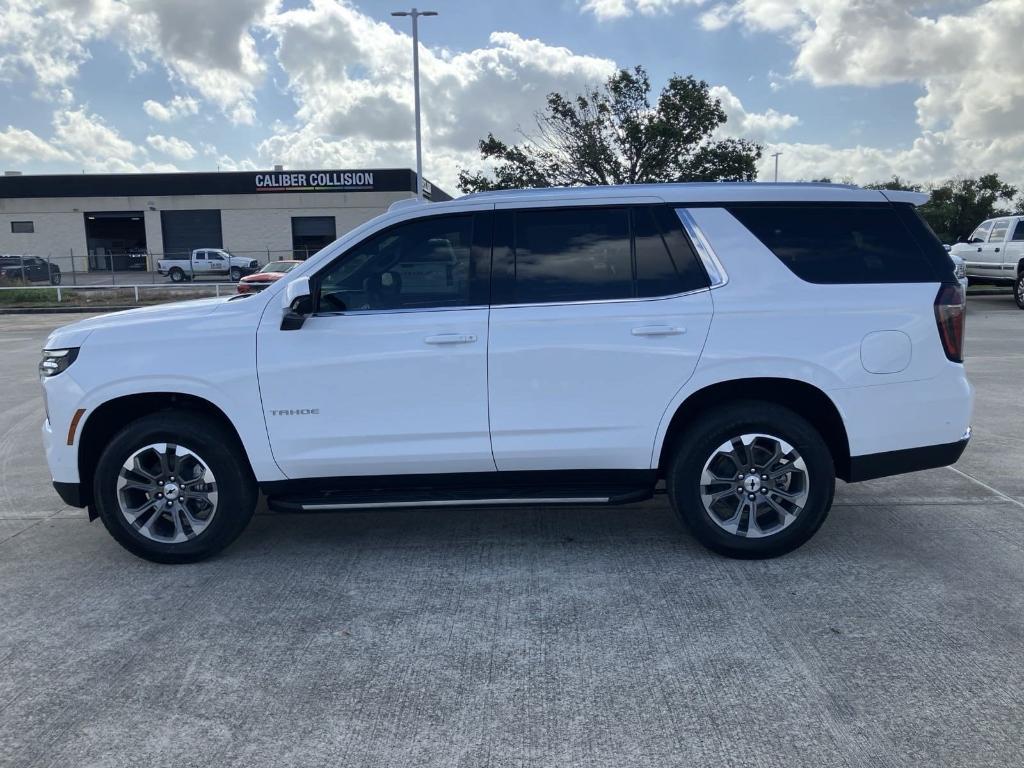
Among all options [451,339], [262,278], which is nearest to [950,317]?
[451,339]

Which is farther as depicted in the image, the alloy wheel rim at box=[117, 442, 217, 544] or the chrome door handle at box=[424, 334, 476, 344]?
the alloy wheel rim at box=[117, 442, 217, 544]

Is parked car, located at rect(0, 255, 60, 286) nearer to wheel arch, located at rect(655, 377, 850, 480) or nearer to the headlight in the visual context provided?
the headlight

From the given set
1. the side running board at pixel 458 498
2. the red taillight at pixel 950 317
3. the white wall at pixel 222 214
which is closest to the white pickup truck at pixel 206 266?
the white wall at pixel 222 214

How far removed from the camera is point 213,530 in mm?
4672

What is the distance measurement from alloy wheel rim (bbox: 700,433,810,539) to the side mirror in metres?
2.25

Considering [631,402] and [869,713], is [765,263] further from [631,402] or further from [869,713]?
[869,713]

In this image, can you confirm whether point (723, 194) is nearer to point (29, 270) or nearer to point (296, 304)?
point (296, 304)

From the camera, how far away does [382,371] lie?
14.7 ft

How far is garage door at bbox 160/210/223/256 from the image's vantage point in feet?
167

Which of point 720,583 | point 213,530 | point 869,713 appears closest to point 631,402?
point 720,583

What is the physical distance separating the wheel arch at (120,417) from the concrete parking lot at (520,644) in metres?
0.56

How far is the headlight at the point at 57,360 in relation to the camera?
4.62 metres

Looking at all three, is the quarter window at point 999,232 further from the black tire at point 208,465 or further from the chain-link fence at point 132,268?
the chain-link fence at point 132,268

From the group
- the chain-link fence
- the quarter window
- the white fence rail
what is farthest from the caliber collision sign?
the quarter window
